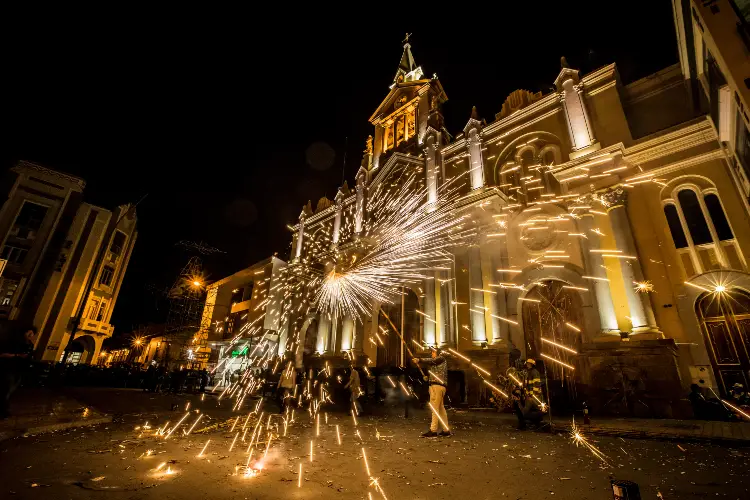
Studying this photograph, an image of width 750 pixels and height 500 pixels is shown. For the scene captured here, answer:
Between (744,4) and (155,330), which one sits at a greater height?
(744,4)

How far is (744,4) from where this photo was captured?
763cm

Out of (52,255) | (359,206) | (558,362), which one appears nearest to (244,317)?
(359,206)

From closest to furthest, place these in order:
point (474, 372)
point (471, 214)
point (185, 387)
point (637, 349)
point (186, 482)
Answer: point (186, 482) < point (637, 349) < point (474, 372) < point (471, 214) < point (185, 387)

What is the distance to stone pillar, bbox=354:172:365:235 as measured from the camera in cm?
2353

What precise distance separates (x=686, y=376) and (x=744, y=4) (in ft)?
31.7

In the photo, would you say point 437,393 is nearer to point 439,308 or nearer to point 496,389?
point 496,389

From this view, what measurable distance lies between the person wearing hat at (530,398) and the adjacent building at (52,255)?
27171mm

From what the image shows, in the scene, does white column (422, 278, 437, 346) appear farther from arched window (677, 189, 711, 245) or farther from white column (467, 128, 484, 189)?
arched window (677, 189, 711, 245)

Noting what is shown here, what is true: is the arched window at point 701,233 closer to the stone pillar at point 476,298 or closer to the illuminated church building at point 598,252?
the illuminated church building at point 598,252

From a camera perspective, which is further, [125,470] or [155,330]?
[155,330]

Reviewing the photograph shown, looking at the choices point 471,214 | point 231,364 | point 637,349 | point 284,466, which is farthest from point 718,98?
point 231,364

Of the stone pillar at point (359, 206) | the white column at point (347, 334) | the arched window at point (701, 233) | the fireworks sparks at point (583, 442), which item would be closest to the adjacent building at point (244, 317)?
the white column at point (347, 334)

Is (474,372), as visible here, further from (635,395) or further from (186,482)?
(186,482)

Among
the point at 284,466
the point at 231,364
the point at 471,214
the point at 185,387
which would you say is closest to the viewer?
the point at 284,466
